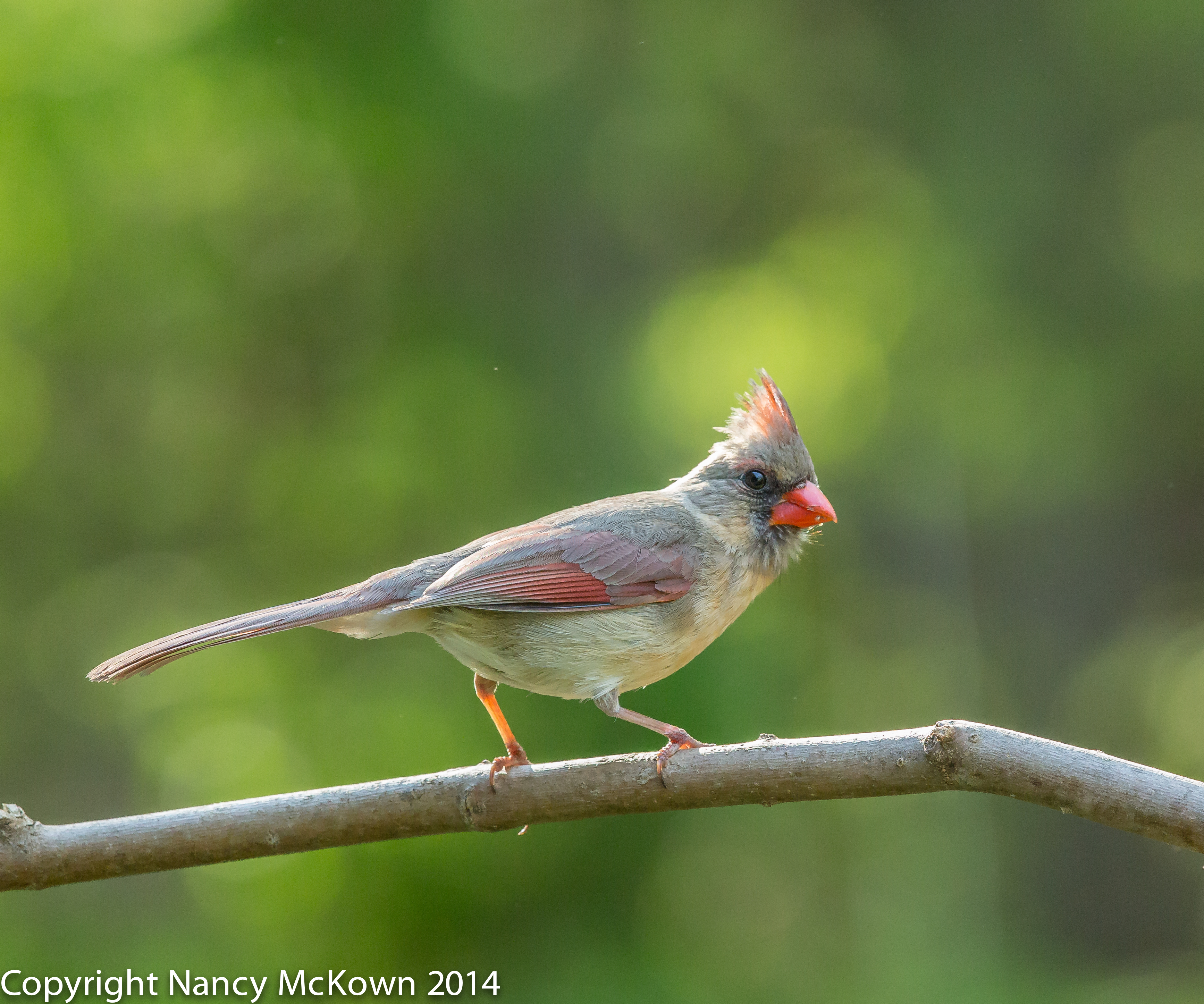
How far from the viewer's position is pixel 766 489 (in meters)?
3.67

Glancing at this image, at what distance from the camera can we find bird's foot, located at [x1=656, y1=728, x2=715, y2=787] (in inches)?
101

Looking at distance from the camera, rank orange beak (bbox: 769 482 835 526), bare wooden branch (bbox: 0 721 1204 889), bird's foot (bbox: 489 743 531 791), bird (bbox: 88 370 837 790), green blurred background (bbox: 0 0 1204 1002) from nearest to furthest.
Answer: bare wooden branch (bbox: 0 721 1204 889), bird's foot (bbox: 489 743 531 791), bird (bbox: 88 370 837 790), orange beak (bbox: 769 482 835 526), green blurred background (bbox: 0 0 1204 1002)

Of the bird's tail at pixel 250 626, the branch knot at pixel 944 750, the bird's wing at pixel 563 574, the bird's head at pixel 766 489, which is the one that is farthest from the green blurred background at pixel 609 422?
the branch knot at pixel 944 750

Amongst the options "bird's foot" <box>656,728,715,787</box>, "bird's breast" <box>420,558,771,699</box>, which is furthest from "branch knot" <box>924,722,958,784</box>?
"bird's breast" <box>420,558,771,699</box>

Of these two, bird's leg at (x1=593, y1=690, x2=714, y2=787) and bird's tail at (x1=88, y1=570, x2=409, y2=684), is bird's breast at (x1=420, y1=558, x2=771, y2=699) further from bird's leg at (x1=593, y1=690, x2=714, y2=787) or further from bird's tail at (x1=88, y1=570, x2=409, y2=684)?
bird's tail at (x1=88, y1=570, x2=409, y2=684)

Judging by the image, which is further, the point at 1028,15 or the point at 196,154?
the point at 1028,15

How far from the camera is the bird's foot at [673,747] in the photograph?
8.43 feet

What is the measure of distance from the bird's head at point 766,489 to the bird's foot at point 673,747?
2.78ft

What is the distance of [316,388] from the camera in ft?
22.2

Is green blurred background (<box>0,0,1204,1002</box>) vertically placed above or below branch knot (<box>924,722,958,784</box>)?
above

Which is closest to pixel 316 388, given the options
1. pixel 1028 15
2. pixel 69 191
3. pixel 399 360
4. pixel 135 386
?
pixel 399 360

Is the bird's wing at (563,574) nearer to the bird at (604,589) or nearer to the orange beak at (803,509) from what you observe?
the bird at (604,589)

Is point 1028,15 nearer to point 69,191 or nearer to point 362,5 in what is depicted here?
point 362,5

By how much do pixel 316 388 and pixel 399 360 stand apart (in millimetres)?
496
